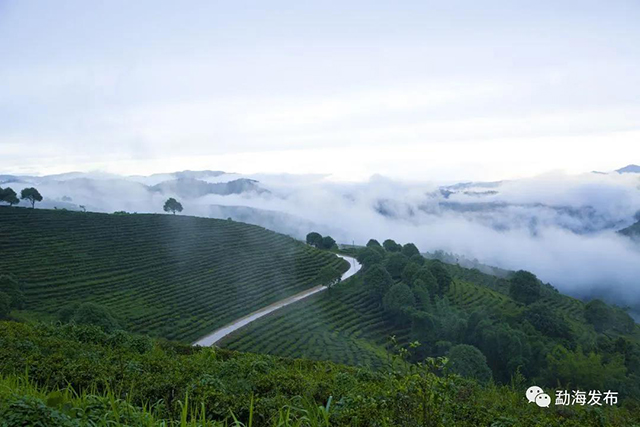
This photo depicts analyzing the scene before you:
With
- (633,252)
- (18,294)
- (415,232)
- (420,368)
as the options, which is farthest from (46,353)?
(415,232)

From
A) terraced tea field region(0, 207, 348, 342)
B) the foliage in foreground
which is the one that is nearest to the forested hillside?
terraced tea field region(0, 207, 348, 342)

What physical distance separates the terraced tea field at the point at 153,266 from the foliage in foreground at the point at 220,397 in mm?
24572

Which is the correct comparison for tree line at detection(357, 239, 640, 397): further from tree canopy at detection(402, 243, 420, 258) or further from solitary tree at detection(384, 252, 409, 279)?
tree canopy at detection(402, 243, 420, 258)

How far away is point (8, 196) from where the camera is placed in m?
49.0

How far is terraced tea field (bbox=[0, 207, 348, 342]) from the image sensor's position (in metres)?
31.4

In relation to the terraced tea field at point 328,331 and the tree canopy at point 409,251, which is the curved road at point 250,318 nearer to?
the terraced tea field at point 328,331

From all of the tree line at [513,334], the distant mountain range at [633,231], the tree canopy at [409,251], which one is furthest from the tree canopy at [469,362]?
the distant mountain range at [633,231]

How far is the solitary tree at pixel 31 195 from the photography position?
52.0 meters

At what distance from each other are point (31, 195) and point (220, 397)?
6150cm

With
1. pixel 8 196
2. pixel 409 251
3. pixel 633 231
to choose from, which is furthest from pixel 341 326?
pixel 633 231

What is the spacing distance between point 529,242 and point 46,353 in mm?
195054

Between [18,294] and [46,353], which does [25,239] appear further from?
[46,353]

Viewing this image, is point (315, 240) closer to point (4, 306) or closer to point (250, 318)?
point (250, 318)

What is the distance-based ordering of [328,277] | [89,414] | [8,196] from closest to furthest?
[89,414] < [328,277] < [8,196]
